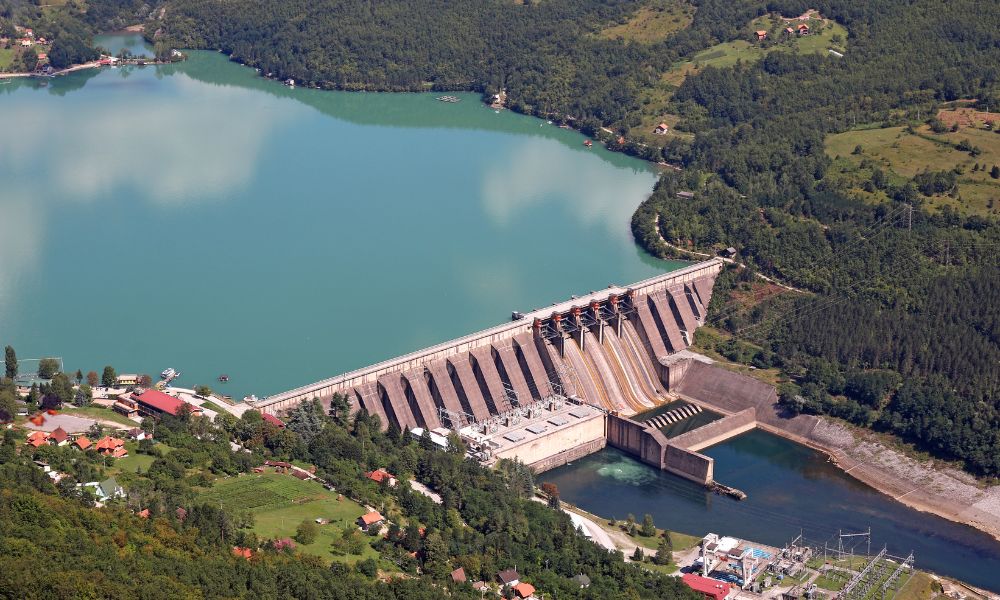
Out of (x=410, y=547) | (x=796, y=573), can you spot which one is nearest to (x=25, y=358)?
(x=410, y=547)

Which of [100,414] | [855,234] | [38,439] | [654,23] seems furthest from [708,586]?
[654,23]

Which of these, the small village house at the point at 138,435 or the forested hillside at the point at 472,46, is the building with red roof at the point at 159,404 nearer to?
the small village house at the point at 138,435

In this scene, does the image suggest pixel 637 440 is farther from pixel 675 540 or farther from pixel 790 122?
pixel 790 122

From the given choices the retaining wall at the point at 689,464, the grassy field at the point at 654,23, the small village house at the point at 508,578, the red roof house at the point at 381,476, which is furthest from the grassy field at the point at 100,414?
the grassy field at the point at 654,23

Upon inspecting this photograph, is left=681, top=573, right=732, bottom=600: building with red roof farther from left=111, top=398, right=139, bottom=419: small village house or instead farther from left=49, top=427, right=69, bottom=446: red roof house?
left=49, top=427, right=69, bottom=446: red roof house

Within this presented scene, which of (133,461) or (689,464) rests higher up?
(133,461)

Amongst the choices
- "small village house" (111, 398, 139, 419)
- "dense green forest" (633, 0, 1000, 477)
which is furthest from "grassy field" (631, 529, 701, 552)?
"small village house" (111, 398, 139, 419)
